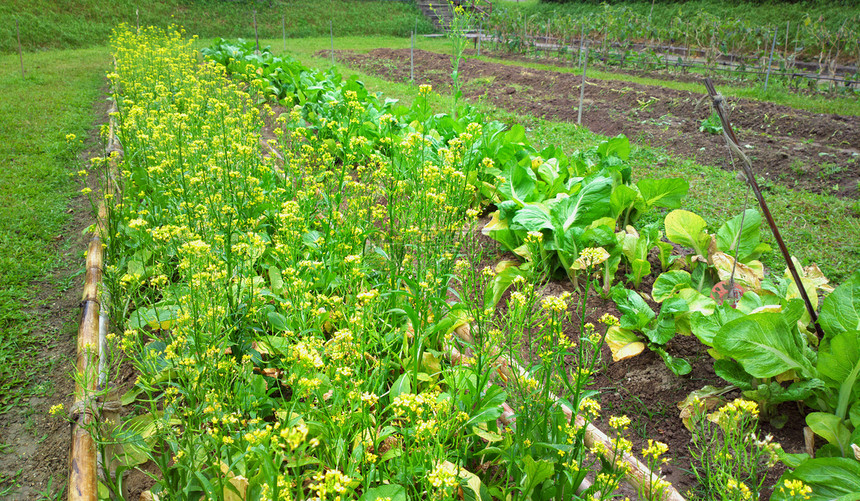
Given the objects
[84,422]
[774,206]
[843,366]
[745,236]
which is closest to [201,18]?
[774,206]

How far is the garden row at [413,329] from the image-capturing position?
178 cm

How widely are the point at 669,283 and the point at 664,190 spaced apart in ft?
2.79

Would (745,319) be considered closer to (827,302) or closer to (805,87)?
(827,302)

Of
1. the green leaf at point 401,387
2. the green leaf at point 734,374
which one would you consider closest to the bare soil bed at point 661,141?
the green leaf at point 734,374

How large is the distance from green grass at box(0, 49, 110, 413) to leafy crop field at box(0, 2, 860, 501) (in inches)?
2.8

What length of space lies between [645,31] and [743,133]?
42.2 feet

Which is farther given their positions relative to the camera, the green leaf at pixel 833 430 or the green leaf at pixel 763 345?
the green leaf at pixel 763 345

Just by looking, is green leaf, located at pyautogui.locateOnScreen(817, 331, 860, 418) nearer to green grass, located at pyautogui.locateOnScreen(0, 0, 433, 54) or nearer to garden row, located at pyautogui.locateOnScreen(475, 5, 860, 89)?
garden row, located at pyautogui.locateOnScreen(475, 5, 860, 89)

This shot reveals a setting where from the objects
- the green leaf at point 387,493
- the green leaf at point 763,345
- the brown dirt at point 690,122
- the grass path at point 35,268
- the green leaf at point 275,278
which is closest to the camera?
the green leaf at point 387,493

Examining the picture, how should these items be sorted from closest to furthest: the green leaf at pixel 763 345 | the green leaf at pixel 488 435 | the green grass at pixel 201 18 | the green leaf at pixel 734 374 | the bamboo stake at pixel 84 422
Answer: the bamboo stake at pixel 84 422 < the green leaf at pixel 488 435 < the green leaf at pixel 763 345 < the green leaf at pixel 734 374 < the green grass at pixel 201 18

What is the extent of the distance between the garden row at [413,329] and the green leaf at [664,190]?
0.01 meters

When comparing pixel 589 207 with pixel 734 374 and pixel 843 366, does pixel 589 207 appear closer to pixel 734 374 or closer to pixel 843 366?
pixel 734 374

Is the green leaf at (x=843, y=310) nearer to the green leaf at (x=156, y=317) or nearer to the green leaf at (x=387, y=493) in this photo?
the green leaf at (x=387, y=493)

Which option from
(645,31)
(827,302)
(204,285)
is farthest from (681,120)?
(645,31)
